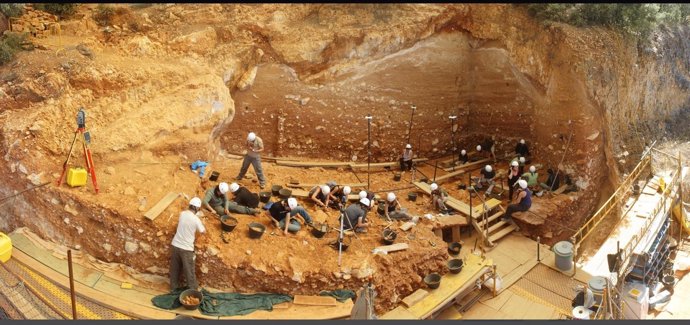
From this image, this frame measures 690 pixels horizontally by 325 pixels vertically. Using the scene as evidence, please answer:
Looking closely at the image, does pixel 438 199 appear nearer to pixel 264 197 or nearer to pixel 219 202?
pixel 264 197

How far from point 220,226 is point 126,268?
193 centimetres

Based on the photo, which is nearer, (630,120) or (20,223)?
(20,223)

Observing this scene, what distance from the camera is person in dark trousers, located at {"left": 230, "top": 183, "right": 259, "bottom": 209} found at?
1370cm

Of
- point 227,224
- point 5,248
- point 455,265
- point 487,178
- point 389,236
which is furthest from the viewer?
point 487,178

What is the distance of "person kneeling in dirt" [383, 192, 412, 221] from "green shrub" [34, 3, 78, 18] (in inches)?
349

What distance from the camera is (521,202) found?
15844 millimetres

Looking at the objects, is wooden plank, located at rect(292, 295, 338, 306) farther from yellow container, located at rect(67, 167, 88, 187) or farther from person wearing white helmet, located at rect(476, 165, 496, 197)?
person wearing white helmet, located at rect(476, 165, 496, 197)

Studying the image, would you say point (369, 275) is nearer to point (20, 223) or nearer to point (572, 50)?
point (20, 223)

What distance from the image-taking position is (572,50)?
16.7 m

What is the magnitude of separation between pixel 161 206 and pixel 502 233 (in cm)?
799

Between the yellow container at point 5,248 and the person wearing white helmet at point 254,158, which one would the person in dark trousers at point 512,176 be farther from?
the yellow container at point 5,248

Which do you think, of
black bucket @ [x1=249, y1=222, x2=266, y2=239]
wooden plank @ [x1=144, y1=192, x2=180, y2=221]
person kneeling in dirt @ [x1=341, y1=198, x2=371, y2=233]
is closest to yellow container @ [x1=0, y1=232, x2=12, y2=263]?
wooden plank @ [x1=144, y1=192, x2=180, y2=221]

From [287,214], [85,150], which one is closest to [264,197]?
[287,214]

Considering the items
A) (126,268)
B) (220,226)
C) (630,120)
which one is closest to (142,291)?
(126,268)
